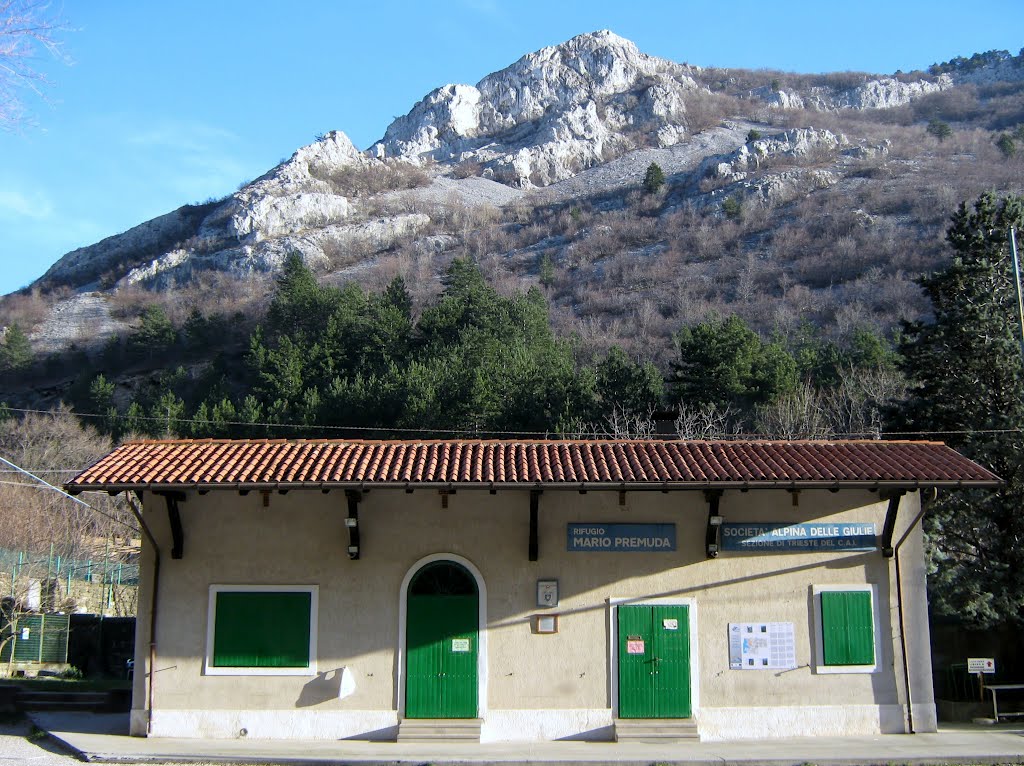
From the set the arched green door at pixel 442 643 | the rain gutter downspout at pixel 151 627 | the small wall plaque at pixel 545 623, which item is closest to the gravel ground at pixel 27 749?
the rain gutter downspout at pixel 151 627

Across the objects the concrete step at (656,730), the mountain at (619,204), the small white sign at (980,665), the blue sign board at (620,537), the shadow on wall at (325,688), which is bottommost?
the concrete step at (656,730)

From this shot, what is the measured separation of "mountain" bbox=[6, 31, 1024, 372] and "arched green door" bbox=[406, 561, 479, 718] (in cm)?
4839

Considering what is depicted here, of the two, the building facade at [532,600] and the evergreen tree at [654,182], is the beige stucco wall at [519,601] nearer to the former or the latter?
the building facade at [532,600]

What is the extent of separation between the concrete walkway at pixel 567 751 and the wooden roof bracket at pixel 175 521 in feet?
8.54

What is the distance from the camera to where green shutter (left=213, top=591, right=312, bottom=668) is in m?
13.7

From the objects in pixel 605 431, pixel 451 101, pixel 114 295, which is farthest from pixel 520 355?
pixel 451 101

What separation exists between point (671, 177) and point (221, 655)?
379 feet

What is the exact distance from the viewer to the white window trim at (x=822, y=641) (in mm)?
13820

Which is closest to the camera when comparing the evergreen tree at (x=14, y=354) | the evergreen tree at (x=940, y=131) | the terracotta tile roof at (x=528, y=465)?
the terracotta tile roof at (x=528, y=465)

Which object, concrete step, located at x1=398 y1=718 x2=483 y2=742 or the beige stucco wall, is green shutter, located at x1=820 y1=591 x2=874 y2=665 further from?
concrete step, located at x1=398 y1=718 x2=483 y2=742

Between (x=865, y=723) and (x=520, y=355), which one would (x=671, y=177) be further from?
(x=865, y=723)

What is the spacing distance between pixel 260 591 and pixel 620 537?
5.25 metres

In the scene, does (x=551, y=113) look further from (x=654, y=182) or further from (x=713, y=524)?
(x=713, y=524)

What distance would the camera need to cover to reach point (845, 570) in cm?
1405
